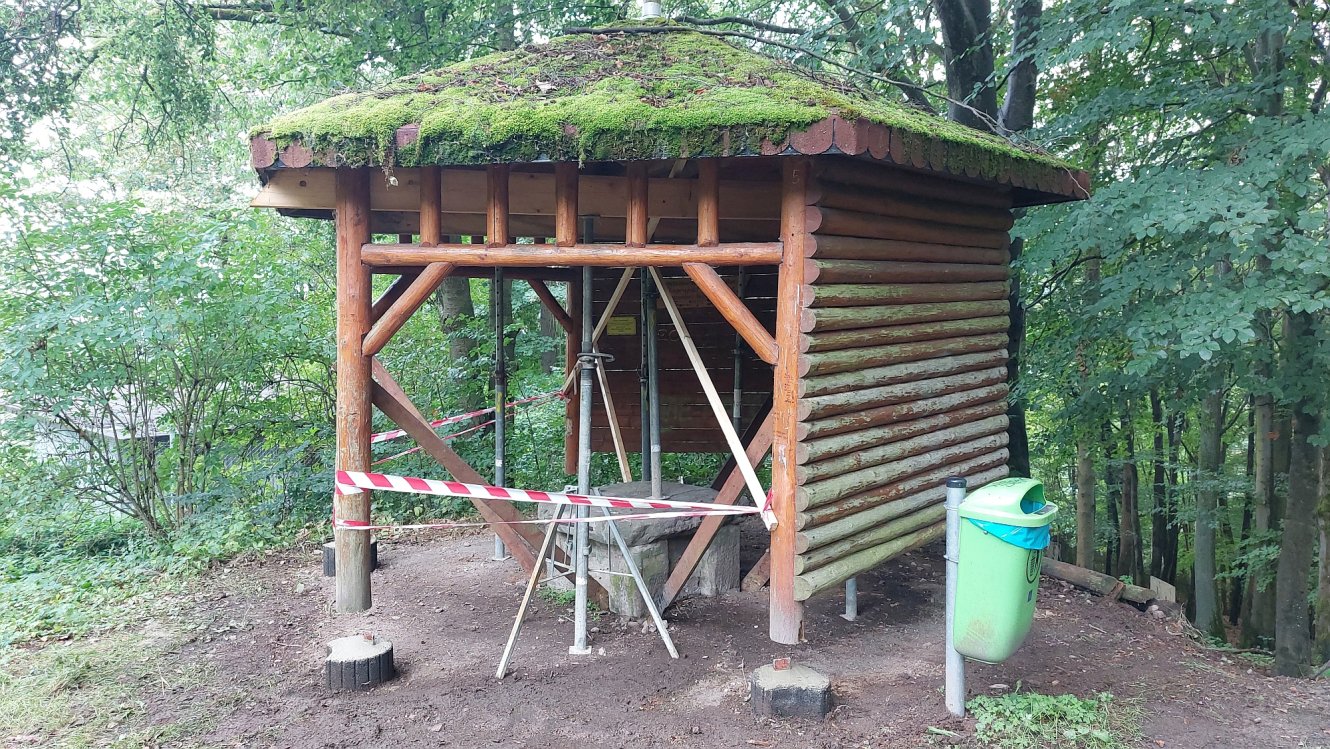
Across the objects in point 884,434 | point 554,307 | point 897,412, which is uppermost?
point 554,307

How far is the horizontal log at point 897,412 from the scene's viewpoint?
439 cm

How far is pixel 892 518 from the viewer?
4.98 metres

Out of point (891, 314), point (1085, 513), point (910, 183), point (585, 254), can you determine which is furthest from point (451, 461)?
point (1085, 513)

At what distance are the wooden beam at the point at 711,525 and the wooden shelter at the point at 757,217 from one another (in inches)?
0.8

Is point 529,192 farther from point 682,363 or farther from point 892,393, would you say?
point 682,363

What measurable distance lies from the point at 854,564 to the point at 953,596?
0.92 m

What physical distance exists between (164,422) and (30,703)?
175 inches

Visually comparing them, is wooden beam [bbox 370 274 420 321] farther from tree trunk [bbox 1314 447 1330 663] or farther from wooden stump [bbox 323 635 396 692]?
tree trunk [bbox 1314 447 1330 663]

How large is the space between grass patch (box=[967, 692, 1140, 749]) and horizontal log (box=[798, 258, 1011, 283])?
238 centimetres

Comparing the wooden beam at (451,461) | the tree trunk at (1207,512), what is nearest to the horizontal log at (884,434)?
the wooden beam at (451,461)

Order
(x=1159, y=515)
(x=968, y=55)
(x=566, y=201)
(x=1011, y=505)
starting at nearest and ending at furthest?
(x=1011, y=505), (x=566, y=201), (x=968, y=55), (x=1159, y=515)

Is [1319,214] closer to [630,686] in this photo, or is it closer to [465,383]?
[630,686]

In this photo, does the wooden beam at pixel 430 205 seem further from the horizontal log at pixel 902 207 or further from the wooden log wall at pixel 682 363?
the wooden log wall at pixel 682 363

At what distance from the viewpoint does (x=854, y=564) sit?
466cm
